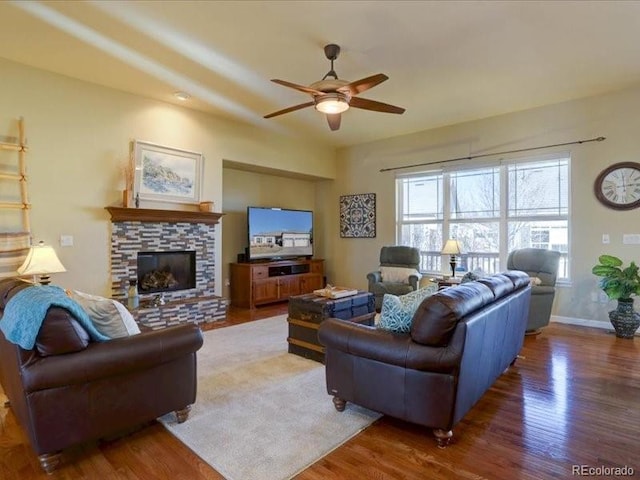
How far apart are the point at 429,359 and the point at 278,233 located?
16.3 ft

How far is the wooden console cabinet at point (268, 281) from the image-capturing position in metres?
6.10

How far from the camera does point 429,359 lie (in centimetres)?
207

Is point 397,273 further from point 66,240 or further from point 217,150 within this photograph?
point 66,240

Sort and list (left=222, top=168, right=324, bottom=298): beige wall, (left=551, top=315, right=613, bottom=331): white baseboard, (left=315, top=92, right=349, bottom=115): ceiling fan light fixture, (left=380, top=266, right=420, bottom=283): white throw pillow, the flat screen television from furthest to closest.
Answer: (left=222, top=168, right=324, bottom=298): beige wall → the flat screen television → (left=380, top=266, right=420, bottom=283): white throw pillow → (left=551, top=315, right=613, bottom=331): white baseboard → (left=315, top=92, right=349, bottom=115): ceiling fan light fixture

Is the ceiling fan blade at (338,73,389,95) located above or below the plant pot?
above

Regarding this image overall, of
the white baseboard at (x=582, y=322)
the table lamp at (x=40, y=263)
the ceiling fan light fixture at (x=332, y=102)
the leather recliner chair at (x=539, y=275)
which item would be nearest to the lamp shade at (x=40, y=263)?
the table lamp at (x=40, y=263)

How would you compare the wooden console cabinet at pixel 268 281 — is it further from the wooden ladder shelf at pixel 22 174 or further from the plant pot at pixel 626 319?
the plant pot at pixel 626 319

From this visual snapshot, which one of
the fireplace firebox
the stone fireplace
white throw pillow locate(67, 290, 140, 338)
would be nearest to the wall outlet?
the stone fireplace

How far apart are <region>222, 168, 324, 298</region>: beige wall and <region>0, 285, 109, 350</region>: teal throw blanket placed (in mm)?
4456

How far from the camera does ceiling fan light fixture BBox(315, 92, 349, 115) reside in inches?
131

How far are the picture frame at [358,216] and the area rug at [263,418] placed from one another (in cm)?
394

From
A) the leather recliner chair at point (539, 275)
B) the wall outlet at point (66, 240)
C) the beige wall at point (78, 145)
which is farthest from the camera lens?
the leather recliner chair at point (539, 275)

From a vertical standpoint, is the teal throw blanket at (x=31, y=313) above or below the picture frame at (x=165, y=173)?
below

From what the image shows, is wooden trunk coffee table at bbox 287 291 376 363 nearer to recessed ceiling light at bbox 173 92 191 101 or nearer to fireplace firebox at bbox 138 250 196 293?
fireplace firebox at bbox 138 250 196 293
